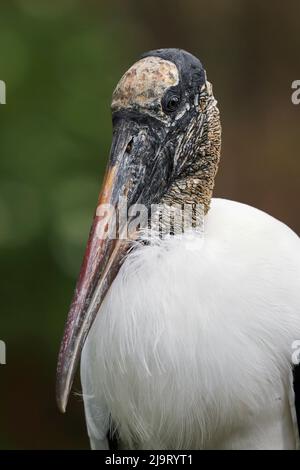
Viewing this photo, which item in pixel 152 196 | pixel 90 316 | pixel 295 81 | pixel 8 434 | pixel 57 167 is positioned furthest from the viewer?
pixel 295 81

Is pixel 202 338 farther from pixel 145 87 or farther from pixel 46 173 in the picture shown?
pixel 46 173

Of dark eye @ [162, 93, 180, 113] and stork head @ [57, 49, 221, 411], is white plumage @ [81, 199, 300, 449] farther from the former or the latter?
dark eye @ [162, 93, 180, 113]

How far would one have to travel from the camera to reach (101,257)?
233 cm

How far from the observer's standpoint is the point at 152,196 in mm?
2459

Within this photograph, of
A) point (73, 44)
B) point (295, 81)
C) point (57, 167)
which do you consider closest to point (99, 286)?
point (57, 167)

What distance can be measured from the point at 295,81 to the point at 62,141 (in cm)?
190

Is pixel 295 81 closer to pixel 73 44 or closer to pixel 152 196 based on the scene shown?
pixel 73 44

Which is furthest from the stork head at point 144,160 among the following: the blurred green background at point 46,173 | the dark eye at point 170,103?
the blurred green background at point 46,173

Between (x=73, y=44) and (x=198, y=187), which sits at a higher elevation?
(x=73, y=44)

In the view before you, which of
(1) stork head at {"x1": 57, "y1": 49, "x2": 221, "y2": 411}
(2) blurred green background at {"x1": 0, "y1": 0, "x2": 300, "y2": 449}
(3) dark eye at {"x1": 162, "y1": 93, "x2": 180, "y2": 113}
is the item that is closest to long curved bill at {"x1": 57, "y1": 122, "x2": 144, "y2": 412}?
(1) stork head at {"x1": 57, "y1": 49, "x2": 221, "y2": 411}

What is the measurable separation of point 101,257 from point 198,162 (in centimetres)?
44

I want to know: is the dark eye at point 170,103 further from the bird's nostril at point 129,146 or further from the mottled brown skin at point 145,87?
the bird's nostril at point 129,146

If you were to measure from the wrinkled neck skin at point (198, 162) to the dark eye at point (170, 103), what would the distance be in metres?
0.09

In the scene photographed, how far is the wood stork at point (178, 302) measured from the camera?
2352 mm
